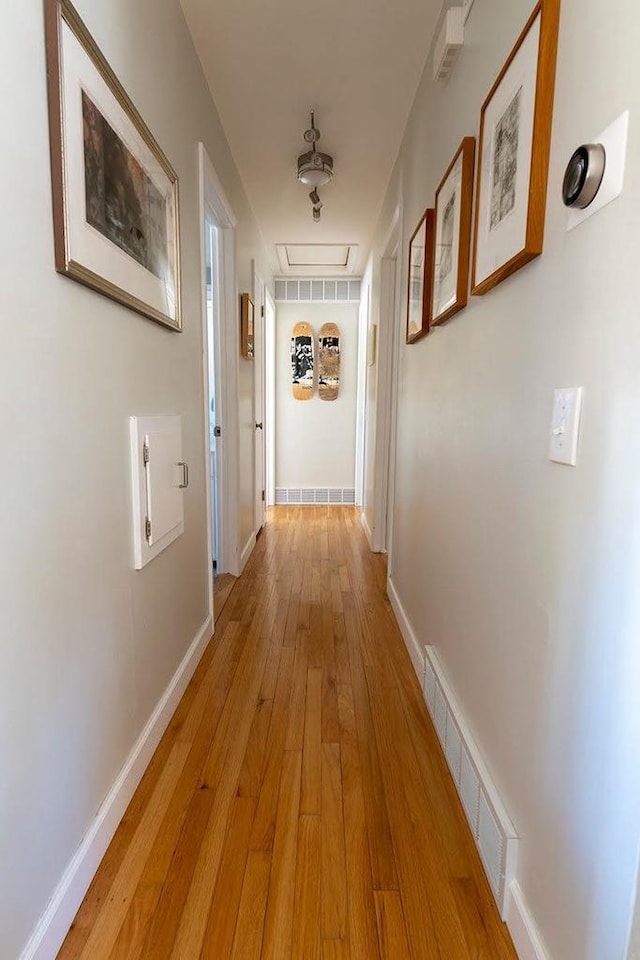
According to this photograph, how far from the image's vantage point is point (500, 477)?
3.50 feet

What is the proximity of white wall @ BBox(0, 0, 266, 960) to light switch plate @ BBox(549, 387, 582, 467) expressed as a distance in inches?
35.7

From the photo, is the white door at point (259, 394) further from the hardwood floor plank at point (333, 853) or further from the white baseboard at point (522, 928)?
the white baseboard at point (522, 928)

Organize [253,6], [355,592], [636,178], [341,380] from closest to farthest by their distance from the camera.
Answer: [636,178], [253,6], [355,592], [341,380]

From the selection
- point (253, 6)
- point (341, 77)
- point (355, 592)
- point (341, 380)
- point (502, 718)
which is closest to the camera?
point (502, 718)

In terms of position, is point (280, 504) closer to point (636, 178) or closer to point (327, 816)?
point (327, 816)

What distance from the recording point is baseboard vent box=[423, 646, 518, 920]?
97 centimetres

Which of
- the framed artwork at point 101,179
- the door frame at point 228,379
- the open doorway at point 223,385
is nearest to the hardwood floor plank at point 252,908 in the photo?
the framed artwork at point 101,179

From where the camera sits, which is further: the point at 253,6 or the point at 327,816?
the point at 253,6

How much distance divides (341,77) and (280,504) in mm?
3803

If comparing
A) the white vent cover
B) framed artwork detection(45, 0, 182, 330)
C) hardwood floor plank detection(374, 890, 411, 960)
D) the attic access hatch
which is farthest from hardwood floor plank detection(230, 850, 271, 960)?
the attic access hatch

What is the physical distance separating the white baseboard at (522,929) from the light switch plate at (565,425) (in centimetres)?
85

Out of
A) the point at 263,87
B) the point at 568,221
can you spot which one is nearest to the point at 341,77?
the point at 263,87

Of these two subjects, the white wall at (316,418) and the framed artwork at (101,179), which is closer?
the framed artwork at (101,179)

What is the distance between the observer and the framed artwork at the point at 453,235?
1.27 m
